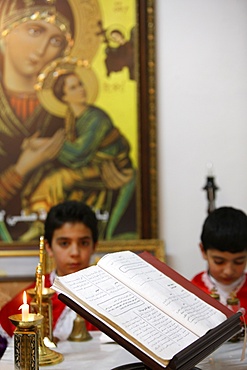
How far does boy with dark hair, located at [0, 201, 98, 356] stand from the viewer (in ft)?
6.71

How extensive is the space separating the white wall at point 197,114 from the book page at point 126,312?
1677mm

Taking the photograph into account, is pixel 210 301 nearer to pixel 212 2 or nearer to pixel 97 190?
pixel 97 190

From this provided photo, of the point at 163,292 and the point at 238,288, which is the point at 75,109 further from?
the point at 163,292

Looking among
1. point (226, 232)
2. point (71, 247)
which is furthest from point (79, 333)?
point (226, 232)

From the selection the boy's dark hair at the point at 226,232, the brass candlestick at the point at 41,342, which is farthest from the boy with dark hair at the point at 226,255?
the brass candlestick at the point at 41,342

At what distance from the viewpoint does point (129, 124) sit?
2928mm

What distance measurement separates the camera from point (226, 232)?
211 cm

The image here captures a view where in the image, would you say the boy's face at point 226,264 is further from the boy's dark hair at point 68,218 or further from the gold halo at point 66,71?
the gold halo at point 66,71

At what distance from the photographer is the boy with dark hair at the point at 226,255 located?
6.79 feet

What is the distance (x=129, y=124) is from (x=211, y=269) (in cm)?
102

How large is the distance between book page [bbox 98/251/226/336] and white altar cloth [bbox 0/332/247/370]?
0.38 ft

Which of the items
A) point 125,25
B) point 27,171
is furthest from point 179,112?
point 27,171

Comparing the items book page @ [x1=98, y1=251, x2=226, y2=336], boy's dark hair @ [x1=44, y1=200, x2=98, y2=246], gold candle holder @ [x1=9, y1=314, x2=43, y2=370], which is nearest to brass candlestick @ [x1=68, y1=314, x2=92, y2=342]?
book page @ [x1=98, y1=251, x2=226, y2=336]

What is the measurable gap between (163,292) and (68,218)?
3.23 feet
